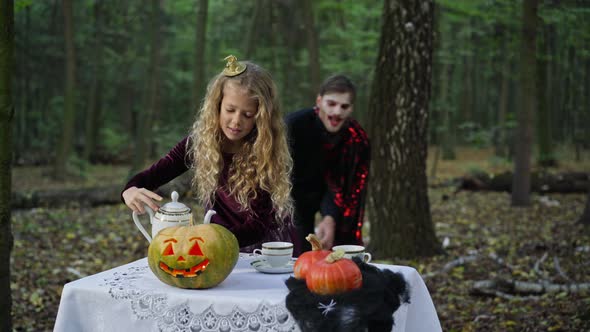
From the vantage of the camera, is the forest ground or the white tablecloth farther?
the forest ground

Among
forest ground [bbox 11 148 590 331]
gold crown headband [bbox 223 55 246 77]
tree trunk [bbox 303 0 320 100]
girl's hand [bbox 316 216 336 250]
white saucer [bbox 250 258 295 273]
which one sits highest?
tree trunk [bbox 303 0 320 100]

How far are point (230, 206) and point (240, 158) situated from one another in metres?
0.30

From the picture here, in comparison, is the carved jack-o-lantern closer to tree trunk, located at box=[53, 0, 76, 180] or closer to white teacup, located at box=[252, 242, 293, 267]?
white teacup, located at box=[252, 242, 293, 267]

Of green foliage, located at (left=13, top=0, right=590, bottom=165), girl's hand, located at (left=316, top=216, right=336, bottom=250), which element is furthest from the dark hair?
green foliage, located at (left=13, top=0, right=590, bottom=165)

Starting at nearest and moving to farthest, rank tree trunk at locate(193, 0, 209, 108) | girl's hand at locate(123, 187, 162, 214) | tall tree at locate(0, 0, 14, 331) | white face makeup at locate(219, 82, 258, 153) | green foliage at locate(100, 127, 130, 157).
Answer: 1. girl's hand at locate(123, 187, 162, 214)
2. white face makeup at locate(219, 82, 258, 153)
3. tall tree at locate(0, 0, 14, 331)
4. tree trunk at locate(193, 0, 209, 108)
5. green foliage at locate(100, 127, 130, 157)

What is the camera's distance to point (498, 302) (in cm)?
587

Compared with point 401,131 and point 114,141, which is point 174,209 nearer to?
point 401,131

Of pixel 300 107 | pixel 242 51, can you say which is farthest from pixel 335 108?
pixel 300 107

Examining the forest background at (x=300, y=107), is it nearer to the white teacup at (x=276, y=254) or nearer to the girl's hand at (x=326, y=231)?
the girl's hand at (x=326, y=231)

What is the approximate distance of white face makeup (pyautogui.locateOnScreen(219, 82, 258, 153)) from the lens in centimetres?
345

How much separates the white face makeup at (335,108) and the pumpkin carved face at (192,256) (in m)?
2.20

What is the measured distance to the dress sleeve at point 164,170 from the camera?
11.7 feet

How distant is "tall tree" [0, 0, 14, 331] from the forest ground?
5.20 ft

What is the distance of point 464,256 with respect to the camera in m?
8.02
